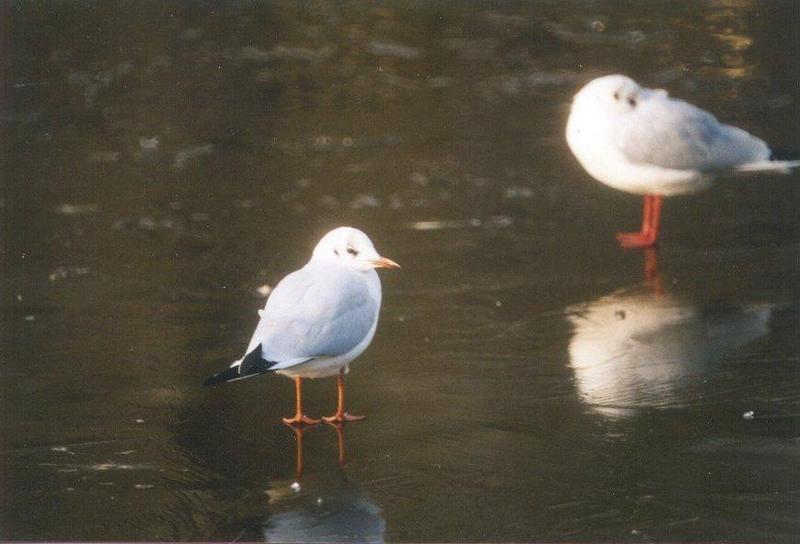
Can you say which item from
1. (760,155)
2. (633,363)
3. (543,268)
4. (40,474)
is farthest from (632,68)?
(40,474)

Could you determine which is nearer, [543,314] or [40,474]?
Result: [40,474]

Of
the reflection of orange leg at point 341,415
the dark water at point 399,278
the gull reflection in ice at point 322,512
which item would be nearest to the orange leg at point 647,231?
the dark water at point 399,278

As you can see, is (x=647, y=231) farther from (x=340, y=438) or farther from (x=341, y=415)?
(x=340, y=438)

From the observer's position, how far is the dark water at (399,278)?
4219mm

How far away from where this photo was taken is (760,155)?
315 inches

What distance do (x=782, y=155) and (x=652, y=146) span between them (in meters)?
0.91

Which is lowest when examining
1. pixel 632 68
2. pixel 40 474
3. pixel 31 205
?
pixel 40 474

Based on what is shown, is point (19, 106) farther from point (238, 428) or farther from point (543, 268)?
point (238, 428)

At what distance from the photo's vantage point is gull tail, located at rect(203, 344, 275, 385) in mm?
4508

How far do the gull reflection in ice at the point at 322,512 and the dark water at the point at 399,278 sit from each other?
0.6 inches

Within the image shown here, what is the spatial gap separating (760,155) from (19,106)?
6098 mm

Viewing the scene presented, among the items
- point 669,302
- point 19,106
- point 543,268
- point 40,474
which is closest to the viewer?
point 40,474

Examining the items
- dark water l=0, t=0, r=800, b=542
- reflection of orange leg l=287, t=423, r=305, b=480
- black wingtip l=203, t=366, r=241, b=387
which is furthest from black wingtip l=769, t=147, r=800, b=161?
black wingtip l=203, t=366, r=241, b=387

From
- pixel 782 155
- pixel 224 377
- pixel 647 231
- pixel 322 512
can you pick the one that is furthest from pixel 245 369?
pixel 782 155
